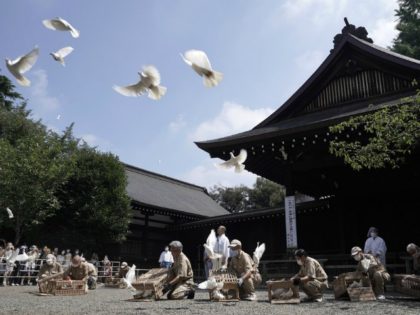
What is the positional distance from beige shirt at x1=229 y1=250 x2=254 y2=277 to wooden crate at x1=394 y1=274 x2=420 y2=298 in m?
2.73

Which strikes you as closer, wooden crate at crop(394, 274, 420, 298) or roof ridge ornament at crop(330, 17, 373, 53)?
wooden crate at crop(394, 274, 420, 298)

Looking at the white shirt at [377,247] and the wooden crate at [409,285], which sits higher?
the white shirt at [377,247]

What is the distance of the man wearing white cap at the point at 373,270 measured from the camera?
724 centimetres

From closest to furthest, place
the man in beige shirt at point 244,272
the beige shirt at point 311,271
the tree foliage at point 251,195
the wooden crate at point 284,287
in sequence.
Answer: the wooden crate at point 284,287, the beige shirt at point 311,271, the man in beige shirt at point 244,272, the tree foliage at point 251,195

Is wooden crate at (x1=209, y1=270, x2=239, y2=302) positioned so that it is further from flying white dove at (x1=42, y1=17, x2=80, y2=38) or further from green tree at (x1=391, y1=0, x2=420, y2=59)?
green tree at (x1=391, y1=0, x2=420, y2=59)

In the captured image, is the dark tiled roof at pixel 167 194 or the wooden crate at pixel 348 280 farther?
the dark tiled roof at pixel 167 194

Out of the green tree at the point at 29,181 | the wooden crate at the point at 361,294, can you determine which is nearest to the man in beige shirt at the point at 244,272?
the wooden crate at the point at 361,294

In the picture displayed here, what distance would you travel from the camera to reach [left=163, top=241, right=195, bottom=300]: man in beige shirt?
24.5ft

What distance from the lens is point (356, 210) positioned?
48.7ft

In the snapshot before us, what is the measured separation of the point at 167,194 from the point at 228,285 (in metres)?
18.9

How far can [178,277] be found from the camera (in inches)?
294

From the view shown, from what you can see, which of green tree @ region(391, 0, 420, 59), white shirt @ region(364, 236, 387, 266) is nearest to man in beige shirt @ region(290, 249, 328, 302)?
white shirt @ region(364, 236, 387, 266)

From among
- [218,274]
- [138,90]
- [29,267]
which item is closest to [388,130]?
[218,274]

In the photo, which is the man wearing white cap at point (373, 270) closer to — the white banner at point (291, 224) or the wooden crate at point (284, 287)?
the wooden crate at point (284, 287)
